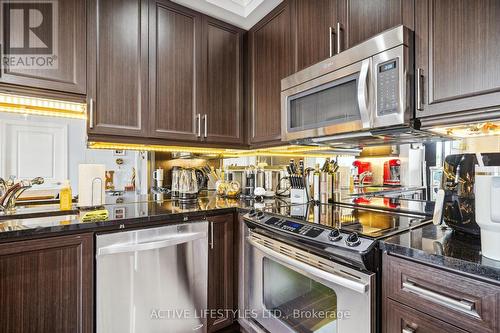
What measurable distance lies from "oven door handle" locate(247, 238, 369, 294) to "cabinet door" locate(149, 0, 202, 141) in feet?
3.59

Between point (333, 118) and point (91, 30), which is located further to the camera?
point (91, 30)

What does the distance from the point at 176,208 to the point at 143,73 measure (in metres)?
0.99

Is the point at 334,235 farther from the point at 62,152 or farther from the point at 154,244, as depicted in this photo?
the point at 62,152

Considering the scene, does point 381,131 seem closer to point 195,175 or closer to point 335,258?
point 335,258

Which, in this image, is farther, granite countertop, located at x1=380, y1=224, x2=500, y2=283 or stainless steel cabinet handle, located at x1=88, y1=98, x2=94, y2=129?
stainless steel cabinet handle, located at x1=88, y1=98, x2=94, y2=129

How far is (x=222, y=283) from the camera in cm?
176

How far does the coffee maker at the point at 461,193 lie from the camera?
972mm

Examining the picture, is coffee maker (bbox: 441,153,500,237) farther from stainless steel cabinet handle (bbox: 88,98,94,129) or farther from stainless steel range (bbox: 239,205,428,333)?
stainless steel cabinet handle (bbox: 88,98,94,129)

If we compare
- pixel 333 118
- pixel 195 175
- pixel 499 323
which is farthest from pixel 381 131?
pixel 195 175

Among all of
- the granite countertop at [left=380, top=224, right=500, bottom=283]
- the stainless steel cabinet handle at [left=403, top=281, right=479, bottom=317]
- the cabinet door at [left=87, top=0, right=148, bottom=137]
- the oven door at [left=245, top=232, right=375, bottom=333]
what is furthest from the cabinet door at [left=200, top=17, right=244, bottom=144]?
the stainless steel cabinet handle at [left=403, top=281, right=479, bottom=317]

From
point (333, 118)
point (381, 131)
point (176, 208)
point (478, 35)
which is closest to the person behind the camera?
point (478, 35)

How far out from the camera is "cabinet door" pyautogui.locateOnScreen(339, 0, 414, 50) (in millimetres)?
1195

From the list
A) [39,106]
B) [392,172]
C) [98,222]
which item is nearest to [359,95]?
[392,172]

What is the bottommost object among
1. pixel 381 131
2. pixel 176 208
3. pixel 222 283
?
pixel 222 283
